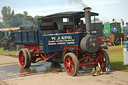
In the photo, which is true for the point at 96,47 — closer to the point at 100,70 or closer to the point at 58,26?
the point at 100,70

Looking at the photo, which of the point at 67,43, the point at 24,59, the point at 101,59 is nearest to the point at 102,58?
the point at 101,59

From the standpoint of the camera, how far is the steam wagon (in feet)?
24.8

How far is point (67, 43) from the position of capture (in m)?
8.10

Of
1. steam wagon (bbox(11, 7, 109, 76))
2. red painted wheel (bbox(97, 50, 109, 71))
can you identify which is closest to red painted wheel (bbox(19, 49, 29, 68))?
steam wagon (bbox(11, 7, 109, 76))

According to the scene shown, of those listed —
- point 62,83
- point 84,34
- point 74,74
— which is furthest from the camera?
point 84,34

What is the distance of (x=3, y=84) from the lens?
6621 millimetres

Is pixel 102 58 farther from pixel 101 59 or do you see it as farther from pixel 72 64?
pixel 72 64

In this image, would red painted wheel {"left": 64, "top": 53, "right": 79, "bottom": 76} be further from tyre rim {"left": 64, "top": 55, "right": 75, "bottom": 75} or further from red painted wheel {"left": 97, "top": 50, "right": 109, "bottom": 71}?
red painted wheel {"left": 97, "top": 50, "right": 109, "bottom": 71}

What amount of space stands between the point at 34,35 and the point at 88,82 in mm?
4273

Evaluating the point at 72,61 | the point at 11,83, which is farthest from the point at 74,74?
the point at 11,83

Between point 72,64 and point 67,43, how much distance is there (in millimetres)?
970

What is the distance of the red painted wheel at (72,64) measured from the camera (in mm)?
7230

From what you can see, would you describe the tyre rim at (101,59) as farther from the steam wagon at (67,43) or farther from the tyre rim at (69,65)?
the tyre rim at (69,65)

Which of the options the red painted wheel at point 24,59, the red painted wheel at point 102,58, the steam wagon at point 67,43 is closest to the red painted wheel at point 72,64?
the steam wagon at point 67,43
